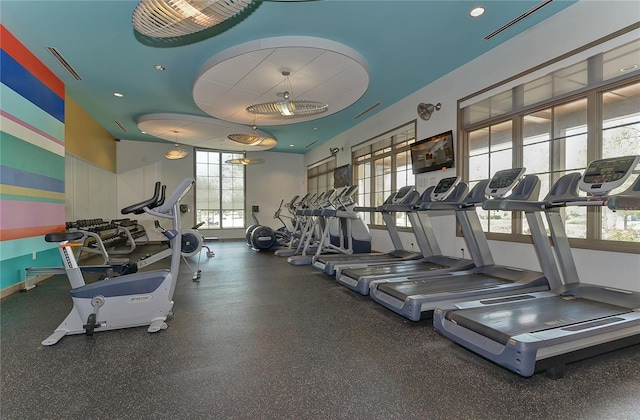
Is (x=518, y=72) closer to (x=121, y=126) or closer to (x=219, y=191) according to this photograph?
(x=121, y=126)

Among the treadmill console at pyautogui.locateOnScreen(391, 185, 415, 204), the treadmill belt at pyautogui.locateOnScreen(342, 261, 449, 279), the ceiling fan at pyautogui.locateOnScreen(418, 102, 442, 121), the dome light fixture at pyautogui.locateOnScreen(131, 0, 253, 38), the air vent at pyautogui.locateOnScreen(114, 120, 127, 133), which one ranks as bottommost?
the treadmill belt at pyautogui.locateOnScreen(342, 261, 449, 279)

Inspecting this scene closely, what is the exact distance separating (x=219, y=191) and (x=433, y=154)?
27.1 ft

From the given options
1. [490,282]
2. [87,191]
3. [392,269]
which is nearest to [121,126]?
[87,191]

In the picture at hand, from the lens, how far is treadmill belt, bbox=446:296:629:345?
2082 millimetres

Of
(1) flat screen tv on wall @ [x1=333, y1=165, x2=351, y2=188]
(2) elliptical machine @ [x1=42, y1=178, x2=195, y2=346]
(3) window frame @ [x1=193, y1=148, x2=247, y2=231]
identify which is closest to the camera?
(2) elliptical machine @ [x1=42, y1=178, x2=195, y2=346]

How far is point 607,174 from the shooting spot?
91.8 inches

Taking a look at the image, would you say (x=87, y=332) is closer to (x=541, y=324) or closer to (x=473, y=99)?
(x=541, y=324)

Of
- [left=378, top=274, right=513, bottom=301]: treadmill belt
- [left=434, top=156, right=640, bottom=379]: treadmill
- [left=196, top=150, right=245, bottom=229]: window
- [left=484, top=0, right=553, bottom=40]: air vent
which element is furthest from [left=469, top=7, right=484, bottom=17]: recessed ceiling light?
[left=196, top=150, right=245, bottom=229]: window

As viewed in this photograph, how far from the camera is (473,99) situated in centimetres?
482

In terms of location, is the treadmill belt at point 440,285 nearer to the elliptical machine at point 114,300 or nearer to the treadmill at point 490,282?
the treadmill at point 490,282

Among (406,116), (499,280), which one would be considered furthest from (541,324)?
(406,116)

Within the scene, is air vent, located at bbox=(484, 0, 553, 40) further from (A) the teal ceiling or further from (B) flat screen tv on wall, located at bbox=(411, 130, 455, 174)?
(B) flat screen tv on wall, located at bbox=(411, 130, 455, 174)

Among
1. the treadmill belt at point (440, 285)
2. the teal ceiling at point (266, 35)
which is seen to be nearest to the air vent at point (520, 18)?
the teal ceiling at point (266, 35)

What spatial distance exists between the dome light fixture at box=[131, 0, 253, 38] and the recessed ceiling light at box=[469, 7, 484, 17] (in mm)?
2768
